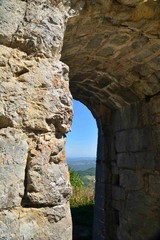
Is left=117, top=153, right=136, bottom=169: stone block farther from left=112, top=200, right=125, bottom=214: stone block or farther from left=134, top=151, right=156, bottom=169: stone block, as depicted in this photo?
left=112, top=200, right=125, bottom=214: stone block

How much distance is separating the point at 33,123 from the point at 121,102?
99.5 inches

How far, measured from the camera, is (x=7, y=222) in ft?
4.29

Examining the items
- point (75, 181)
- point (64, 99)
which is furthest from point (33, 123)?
point (75, 181)

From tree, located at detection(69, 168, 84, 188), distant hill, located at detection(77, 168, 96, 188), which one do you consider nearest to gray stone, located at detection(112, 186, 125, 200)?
tree, located at detection(69, 168, 84, 188)

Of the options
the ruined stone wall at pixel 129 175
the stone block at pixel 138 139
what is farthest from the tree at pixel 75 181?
the stone block at pixel 138 139

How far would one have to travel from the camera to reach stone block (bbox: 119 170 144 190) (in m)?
3.49

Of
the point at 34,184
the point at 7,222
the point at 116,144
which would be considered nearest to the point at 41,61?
the point at 34,184

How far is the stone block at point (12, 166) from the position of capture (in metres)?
1.32

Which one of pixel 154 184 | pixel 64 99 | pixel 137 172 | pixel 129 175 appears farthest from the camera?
pixel 129 175

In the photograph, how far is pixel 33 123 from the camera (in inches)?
57.2

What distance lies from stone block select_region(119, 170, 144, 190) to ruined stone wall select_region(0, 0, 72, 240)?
217 centimetres

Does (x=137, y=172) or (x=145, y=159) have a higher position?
(x=145, y=159)

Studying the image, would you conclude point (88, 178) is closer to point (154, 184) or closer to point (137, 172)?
point (137, 172)

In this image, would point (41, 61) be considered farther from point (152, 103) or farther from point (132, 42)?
point (152, 103)
